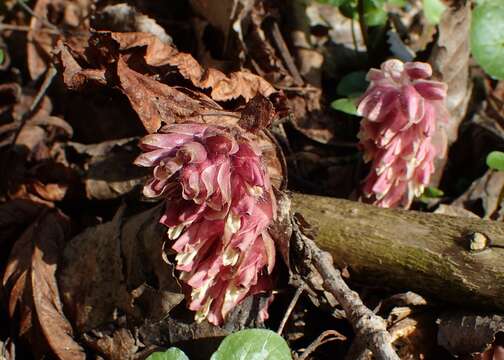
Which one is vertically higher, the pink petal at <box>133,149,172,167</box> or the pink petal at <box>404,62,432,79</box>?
the pink petal at <box>404,62,432,79</box>

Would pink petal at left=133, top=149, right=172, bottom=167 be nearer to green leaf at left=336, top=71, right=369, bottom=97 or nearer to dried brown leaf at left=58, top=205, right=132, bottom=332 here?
dried brown leaf at left=58, top=205, right=132, bottom=332

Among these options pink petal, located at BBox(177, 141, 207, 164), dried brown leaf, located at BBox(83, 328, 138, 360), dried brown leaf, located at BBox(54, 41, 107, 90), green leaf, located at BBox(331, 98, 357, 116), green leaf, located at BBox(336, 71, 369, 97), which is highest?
dried brown leaf, located at BBox(54, 41, 107, 90)

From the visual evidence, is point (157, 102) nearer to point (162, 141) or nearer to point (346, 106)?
point (162, 141)

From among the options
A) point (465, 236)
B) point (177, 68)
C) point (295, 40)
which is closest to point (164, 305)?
point (177, 68)

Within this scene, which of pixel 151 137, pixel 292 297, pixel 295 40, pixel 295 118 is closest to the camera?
pixel 151 137

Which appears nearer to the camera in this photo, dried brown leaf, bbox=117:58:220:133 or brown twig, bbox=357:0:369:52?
dried brown leaf, bbox=117:58:220:133

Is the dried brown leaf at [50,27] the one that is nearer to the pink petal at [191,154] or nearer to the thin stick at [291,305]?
the pink petal at [191,154]

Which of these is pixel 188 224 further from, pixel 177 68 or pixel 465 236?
pixel 465 236

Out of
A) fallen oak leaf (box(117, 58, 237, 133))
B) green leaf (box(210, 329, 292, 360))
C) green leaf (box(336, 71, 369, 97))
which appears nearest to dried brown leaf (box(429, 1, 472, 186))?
green leaf (box(336, 71, 369, 97))
